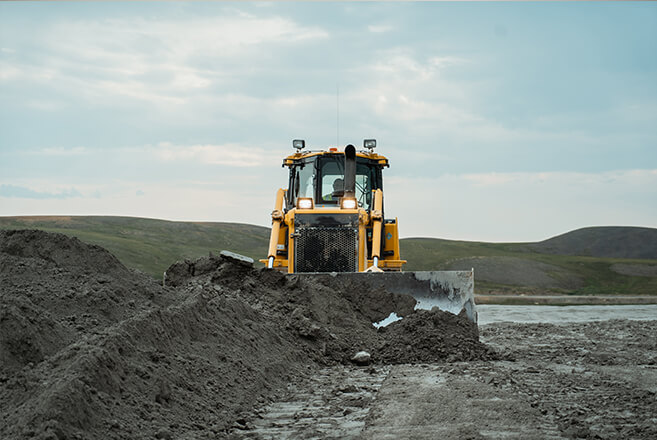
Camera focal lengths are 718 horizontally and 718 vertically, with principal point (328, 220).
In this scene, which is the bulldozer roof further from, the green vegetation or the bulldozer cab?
the green vegetation

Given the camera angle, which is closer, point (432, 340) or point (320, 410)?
point (320, 410)

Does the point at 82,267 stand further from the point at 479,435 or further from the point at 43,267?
the point at 479,435

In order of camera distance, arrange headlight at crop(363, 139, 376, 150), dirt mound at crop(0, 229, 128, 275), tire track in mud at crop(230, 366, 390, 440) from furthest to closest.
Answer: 1. headlight at crop(363, 139, 376, 150)
2. dirt mound at crop(0, 229, 128, 275)
3. tire track in mud at crop(230, 366, 390, 440)

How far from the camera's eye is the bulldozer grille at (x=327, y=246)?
11.4 m

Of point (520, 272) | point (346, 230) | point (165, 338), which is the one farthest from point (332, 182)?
point (520, 272)

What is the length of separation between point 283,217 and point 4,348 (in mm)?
6997

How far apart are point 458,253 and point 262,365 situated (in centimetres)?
4487

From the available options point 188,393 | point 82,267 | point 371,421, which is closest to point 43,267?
point 82,267

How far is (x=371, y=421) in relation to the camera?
543 centimetres

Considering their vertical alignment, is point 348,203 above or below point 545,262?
above

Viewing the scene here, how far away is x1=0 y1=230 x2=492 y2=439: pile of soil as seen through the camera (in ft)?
16.6

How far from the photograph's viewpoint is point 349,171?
1205cm

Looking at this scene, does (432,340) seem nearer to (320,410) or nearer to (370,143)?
(320,410)

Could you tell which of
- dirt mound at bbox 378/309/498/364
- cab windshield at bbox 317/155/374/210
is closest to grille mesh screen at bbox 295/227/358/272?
cab windshield at bbox 317/155/374/210
